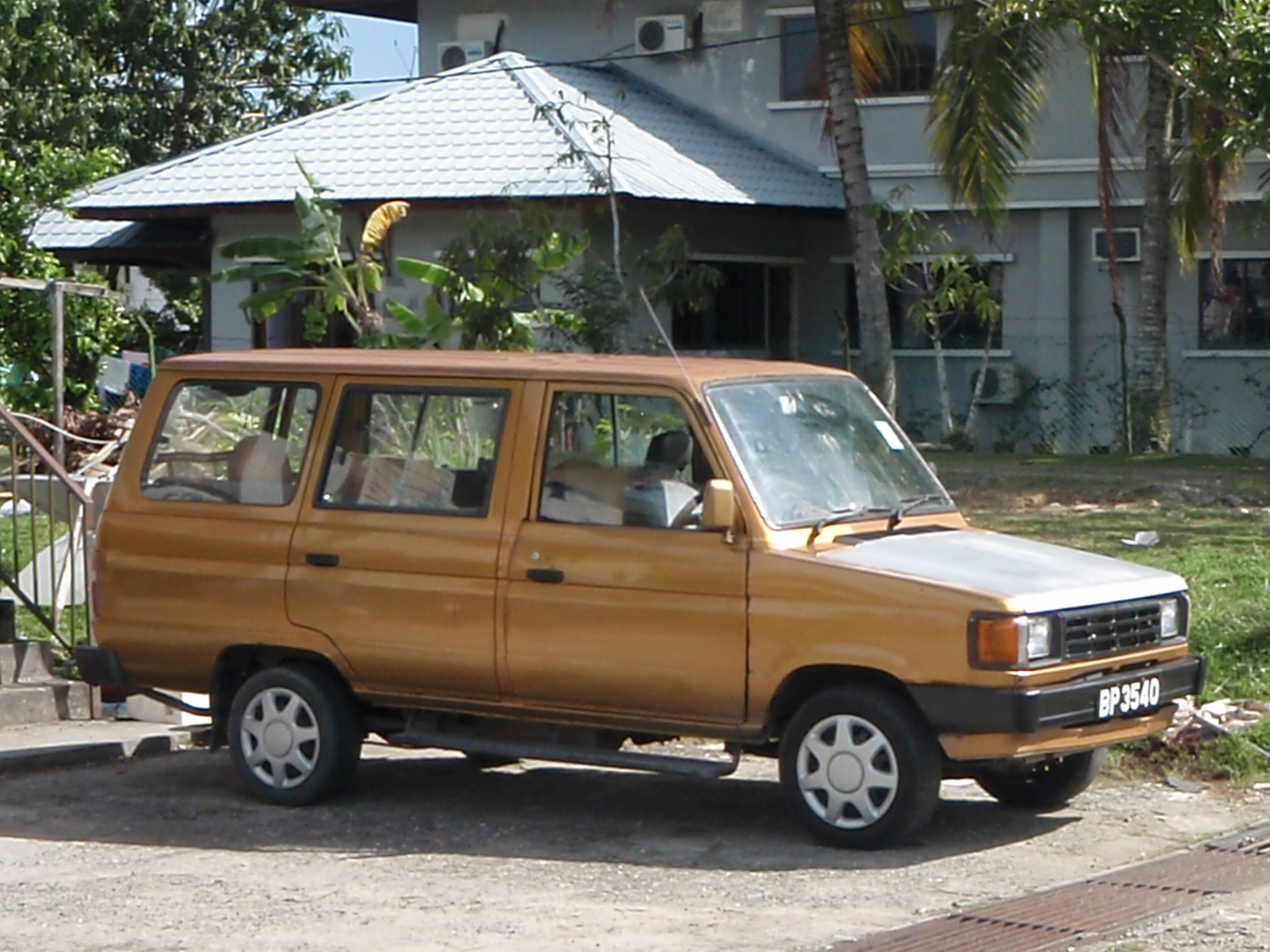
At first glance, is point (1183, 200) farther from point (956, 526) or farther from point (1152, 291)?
point (956, 526)

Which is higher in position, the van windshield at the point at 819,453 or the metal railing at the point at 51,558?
the van windshield at the point at 819,453

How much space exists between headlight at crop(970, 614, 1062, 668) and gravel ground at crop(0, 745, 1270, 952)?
2.67 ft

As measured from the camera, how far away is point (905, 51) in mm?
24781

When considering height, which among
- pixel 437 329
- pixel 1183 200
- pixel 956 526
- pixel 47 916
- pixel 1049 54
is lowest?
pixel 47 916

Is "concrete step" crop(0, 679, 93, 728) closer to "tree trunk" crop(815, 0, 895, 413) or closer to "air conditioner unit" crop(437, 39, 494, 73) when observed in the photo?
"tree trunk" crop(815, 0, 895, 413)

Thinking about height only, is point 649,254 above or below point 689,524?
above

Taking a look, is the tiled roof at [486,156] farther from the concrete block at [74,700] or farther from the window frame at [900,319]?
the concrete block at [74,700]

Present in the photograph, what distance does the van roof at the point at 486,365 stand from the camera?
8008 mm

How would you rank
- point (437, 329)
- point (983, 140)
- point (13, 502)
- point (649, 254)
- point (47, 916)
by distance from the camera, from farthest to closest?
1. point (983, 140)
2. point (649, 254)
3. point (437, 329)
4. point (13, 502)
5. point (47, 916)

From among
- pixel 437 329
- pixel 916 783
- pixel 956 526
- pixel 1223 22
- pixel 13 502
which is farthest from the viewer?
pixel 437 329

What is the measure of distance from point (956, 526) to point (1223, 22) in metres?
6.00

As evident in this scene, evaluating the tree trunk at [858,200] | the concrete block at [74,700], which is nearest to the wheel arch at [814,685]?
the concrete block at [74,700]

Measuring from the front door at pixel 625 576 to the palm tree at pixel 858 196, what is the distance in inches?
474

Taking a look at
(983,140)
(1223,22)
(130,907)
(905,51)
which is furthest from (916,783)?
(905,51)
